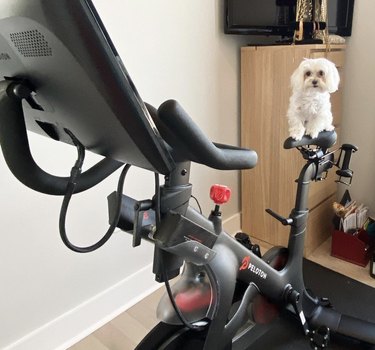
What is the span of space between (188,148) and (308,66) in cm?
99

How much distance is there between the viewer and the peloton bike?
0.50 metres

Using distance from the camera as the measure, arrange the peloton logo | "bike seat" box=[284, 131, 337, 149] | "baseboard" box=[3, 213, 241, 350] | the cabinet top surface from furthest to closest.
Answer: the cabinet top surface → "baseboard" box=[3, 213, 241, 350] → "bike seat" box=[284, 131, 337, 149] → the peloton logo

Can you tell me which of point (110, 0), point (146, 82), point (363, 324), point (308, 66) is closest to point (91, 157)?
point (146, 82)

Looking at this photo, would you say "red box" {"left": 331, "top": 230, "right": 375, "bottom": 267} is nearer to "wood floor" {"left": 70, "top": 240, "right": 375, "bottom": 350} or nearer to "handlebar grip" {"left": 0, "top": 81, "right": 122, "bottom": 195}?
"wood floor" {"left": 70, "top": 240, "right": 375, "bottom": 350}

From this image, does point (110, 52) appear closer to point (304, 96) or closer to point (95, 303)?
point (304, 96)

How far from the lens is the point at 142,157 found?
62cm

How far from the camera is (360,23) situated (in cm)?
213

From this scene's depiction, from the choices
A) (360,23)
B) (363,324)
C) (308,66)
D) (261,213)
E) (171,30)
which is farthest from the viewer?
(261,213)

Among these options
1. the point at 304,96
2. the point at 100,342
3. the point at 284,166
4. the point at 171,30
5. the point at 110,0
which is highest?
the point at 110,0

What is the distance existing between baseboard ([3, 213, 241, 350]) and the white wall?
4.83ft

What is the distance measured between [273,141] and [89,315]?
4.43ft

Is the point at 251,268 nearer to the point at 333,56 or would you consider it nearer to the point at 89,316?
the point at 89,316

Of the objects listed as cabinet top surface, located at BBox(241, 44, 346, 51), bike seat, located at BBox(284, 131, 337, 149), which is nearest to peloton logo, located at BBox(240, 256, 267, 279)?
bike seat, located at BBox(284, 131, 337, 149)

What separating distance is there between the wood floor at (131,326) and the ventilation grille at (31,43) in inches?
56.2
